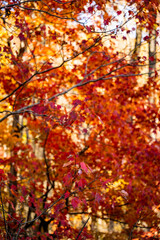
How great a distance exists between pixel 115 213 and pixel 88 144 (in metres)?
2.22

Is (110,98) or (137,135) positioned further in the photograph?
(137,135)

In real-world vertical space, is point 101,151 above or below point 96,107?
below

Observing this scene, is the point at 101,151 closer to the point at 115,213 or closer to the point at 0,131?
the point at 115,213

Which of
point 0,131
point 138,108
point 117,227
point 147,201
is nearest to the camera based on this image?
point 147,201

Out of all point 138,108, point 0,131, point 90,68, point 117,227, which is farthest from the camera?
point 117,227

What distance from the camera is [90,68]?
749cm

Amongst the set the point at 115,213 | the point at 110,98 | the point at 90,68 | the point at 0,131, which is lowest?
the point at 115,213

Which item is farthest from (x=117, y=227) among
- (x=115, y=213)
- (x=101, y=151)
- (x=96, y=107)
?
(x=96, y=107)

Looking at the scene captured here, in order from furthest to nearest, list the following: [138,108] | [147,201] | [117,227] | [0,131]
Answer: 1. [117,227]
2. [138,108]
3. [0,131]
4. [147,201]

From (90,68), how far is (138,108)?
7.74ft

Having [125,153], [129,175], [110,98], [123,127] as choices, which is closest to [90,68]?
[110,98]

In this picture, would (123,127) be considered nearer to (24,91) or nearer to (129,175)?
(129,175)

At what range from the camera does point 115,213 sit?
7.23 m

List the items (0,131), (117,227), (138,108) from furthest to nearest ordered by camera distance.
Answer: (117,227) → (138,108) → (0,131)
